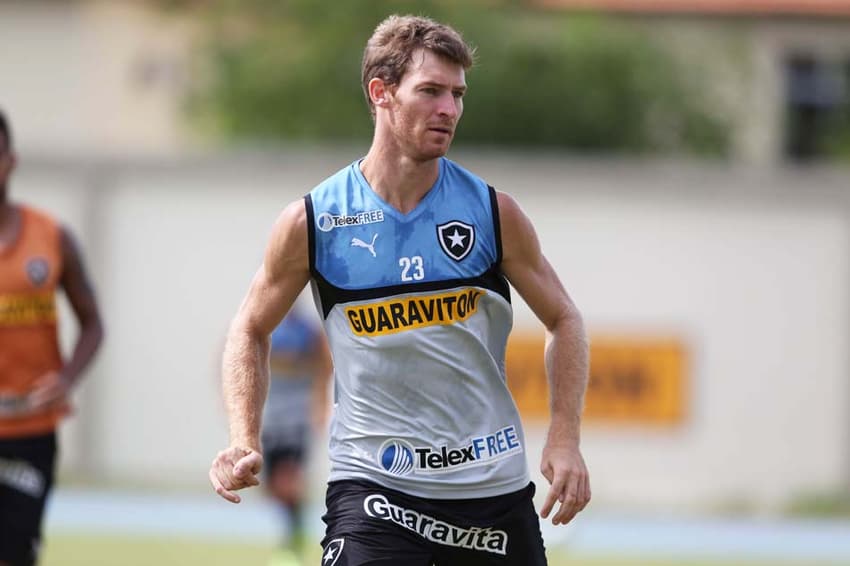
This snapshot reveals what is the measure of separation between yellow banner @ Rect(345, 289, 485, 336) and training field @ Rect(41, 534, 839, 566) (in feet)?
25.6

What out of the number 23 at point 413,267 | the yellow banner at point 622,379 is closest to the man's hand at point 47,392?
the number 23 at point 413,267

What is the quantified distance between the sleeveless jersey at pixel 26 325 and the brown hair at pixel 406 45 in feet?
9.79

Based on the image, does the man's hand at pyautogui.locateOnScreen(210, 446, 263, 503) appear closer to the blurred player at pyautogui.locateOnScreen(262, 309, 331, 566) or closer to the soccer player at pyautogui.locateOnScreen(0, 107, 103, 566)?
the soccer player at pyautogui.locateOnScreen(0, 107, 103, 566)

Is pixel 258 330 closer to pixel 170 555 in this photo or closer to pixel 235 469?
pixel 235 469

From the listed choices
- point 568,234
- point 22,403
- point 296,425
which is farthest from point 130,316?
point 22,403

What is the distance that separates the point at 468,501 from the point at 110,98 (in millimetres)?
27835

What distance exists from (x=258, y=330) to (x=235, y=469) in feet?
1.97

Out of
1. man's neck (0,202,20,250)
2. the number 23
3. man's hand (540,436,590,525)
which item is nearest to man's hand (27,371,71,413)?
man's neck (0,202,20,250)

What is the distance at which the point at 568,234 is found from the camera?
20.3 meters

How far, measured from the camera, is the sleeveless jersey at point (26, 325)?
8.55m

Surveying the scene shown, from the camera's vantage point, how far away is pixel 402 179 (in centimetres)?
628

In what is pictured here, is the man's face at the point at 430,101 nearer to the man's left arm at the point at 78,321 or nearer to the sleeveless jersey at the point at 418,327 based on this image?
the sleeveless jersey at the point at 418,327

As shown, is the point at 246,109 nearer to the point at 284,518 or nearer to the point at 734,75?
the point at 734,75

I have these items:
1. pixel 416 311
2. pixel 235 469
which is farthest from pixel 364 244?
pixel 235 469
